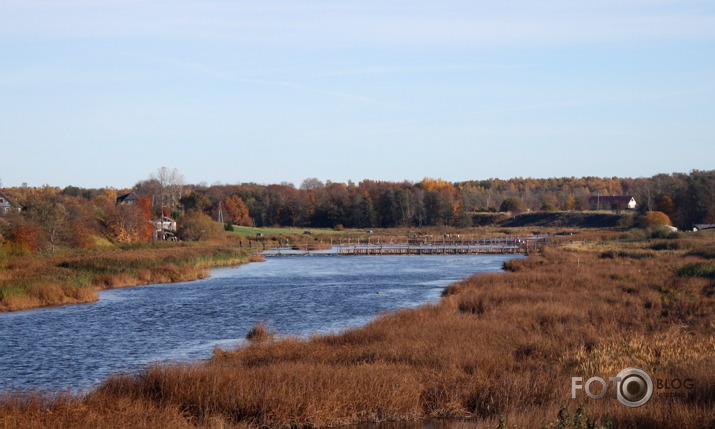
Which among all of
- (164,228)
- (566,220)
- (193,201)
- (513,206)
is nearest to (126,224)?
(164,228)

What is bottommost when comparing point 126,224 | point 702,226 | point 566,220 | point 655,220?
point 702,226

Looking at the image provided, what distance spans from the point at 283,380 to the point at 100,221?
233ft

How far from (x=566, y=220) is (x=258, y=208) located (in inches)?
2560

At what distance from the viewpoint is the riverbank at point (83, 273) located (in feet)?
113

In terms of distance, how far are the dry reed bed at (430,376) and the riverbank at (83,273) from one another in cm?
1740

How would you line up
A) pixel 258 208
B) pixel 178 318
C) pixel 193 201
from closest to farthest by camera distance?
pixel 178 318, pixel 193 201, pixel 258 208

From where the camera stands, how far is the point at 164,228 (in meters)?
93.6

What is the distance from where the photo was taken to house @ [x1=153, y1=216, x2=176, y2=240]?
88.6m

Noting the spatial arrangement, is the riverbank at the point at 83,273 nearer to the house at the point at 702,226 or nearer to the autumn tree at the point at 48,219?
the autumn tree at the point at 48,219

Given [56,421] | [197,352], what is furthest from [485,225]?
[56,421]

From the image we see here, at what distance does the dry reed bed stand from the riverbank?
57.1ft

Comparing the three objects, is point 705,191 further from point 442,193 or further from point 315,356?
point 315,356

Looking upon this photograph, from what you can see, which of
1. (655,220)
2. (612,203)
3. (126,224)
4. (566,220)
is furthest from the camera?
(612,203)

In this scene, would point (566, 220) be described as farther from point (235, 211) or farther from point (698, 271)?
point (698, 271)
